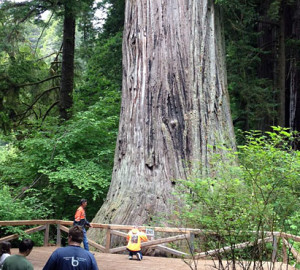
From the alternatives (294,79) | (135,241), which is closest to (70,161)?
(135,241)

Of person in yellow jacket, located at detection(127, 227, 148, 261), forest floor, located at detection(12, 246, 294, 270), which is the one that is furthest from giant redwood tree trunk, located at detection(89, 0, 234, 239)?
forest floor, located at detection(12, 246, 294, 270)

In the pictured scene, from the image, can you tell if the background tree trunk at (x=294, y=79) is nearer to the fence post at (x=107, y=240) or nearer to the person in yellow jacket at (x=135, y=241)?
the fence post at (x=107, y=240)

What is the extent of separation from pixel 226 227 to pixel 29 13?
16.0 meters

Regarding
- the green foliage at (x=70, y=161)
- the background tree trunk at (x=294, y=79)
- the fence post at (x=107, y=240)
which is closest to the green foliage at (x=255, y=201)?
the fence post at (x=107, y=240)

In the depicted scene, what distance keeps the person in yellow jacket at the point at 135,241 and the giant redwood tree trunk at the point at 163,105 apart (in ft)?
2.60

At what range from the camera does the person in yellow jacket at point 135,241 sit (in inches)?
397

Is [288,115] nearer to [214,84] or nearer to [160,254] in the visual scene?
[214,84]

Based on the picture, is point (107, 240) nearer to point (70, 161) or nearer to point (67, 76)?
point (70, 161)

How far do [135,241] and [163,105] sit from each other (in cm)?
355

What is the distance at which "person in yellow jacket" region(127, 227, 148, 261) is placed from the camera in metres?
10.1

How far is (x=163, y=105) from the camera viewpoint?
38.6 ft

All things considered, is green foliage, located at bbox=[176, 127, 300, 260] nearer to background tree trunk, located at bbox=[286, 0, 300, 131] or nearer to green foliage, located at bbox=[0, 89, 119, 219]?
green foliage, located at bbox=[0, 89, 119, 219]

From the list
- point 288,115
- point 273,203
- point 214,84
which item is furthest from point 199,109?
point 288,115

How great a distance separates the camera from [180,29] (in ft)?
40.4
